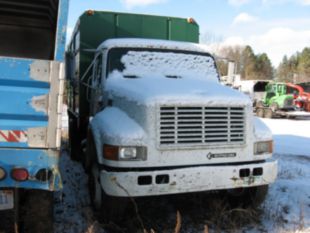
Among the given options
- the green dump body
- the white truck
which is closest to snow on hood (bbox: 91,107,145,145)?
the white truck

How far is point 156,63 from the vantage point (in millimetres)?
6055

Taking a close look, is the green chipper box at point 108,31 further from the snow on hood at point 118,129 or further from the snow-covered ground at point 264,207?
the snow on hood at point 118,129

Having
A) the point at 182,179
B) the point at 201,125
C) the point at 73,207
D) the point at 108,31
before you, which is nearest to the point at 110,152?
the point at 182,179

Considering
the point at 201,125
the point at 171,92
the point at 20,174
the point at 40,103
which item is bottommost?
the point at 20,174

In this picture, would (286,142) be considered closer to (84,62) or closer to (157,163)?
(84,62)

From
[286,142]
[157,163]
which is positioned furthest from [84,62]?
[286,142]

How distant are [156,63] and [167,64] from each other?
18cm

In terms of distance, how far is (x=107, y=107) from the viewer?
17.9 feet

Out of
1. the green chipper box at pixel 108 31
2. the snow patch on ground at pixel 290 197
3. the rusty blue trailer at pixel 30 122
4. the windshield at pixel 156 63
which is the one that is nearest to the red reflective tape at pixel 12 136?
the rusty blue trailer at pixel 30 122

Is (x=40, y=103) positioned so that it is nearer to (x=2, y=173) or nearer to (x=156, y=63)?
(x=2, y=173)

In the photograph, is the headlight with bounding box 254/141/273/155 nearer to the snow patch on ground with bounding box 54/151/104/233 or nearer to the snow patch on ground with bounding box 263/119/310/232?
the snow patch on ground with bounding box 263/119/310/232

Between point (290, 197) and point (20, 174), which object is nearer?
point (20, 174)

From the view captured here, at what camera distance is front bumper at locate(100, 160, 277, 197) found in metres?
4.16

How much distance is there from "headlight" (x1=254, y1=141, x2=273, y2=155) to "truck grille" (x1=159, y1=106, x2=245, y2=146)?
0.80 feet
